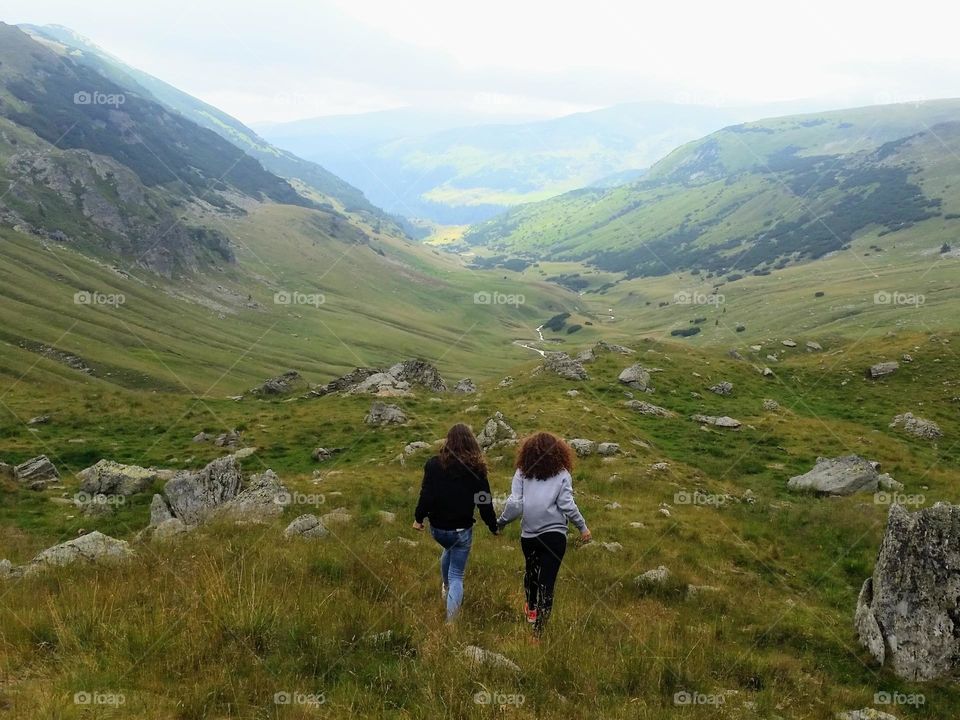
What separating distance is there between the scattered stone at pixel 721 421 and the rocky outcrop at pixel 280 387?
32446 mm

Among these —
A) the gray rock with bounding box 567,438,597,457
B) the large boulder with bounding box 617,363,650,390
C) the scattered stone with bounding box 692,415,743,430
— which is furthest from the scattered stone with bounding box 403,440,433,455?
the scattered stone with bounding box 692,415,743,430

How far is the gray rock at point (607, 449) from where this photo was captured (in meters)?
27.7

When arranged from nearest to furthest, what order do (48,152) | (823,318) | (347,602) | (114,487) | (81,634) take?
(81,634) → (347,602) → (114,487) → (823,318) → (48,152)

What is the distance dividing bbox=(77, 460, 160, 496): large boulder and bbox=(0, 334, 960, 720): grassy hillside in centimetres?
102

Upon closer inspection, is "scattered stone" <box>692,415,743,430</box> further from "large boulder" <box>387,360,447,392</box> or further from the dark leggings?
the dark leggings

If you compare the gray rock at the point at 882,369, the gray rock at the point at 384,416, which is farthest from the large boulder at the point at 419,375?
the gray rock at the point at 882,369

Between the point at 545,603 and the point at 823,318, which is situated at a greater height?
the point at 545,603

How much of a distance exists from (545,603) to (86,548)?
375 inches

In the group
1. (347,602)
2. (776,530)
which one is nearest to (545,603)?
(347,602)

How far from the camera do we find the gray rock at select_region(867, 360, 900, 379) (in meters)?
43.9

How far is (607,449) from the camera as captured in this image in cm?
2783

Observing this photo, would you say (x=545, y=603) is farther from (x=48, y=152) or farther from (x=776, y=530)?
(x=48, y=152)

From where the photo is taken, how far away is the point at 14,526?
1906cm

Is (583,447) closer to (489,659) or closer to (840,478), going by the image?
(840,478)
